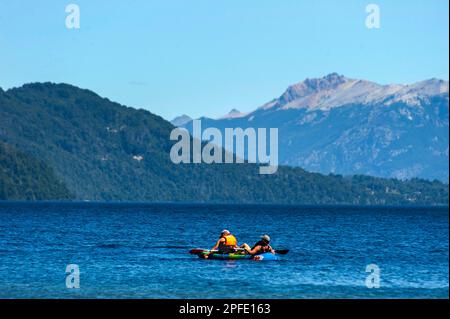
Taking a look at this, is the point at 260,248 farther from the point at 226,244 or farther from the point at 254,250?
the point at 226,244

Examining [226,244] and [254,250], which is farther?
[254,250]

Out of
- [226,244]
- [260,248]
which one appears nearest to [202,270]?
[226,244]

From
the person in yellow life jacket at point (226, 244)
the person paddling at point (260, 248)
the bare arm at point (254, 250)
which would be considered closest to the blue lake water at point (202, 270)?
the bare arm at point (254, 250)

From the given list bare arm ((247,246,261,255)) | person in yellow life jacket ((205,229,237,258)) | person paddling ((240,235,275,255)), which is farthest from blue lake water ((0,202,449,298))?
person in yellow life jacket ((205,229,237,258))

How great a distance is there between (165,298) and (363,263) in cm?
3269

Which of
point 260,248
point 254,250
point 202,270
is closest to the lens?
point 202,270

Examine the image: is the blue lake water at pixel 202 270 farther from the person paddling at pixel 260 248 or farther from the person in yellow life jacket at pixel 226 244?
the person in yellow life jacket at pixel 226 244

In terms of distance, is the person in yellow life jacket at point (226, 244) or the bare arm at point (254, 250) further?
the bare arm at point (254, 250)

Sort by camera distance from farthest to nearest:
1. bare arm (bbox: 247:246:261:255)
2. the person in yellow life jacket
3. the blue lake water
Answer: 1. bare arm (bbox: 247:246:261:255)
2. the person in yellow life jacket
3. the blue lake water

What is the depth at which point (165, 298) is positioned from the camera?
213 ft

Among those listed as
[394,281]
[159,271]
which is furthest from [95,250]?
[394,281]

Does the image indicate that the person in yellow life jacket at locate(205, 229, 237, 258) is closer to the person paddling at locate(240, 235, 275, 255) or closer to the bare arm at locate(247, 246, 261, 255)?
the person paddling at locate(240, 235, 275, 255)
